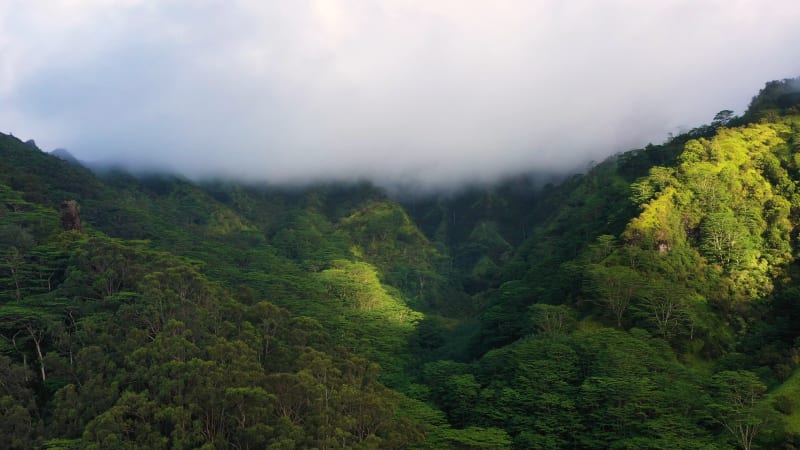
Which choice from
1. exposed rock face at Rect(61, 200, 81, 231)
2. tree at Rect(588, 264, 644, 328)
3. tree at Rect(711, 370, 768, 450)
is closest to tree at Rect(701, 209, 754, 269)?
tree at Rect(588, 264, 644, 328)

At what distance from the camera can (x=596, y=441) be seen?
37375 millimetres

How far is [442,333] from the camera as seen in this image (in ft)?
259

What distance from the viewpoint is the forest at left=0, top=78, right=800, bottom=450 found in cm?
3209

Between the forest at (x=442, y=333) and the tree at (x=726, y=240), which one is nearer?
the forest at (x=442, y=333)

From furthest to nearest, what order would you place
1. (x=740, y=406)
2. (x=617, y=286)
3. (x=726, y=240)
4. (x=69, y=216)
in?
1. (x=726, y=240)
2. (x=69, y=216)
3. (x=617, y=286)
4. (x=740, y=406)

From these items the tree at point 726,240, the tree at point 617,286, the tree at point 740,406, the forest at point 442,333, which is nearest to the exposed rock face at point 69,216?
the forest at point 442,333

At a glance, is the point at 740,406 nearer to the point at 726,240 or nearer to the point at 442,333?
the point at 726,240

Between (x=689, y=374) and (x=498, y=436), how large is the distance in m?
15.1

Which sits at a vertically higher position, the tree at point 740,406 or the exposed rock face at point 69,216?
the exposed rock face at point 69,216

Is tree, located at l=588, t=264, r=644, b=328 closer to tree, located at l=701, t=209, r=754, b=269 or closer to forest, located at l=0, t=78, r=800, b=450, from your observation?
forest, located at l=0, t=78, r=800, b=450

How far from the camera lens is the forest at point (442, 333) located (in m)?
32.1

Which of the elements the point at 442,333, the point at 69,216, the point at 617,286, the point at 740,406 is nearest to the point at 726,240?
the point at 617,286

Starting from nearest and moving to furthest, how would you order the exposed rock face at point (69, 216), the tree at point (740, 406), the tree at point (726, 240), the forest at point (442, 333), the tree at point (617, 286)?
the forest at point (442, 333) → the tree at point (740, 406) → the tree at point (617, 286) → the exposed rock face at point (69, 216) → the tree at point (726, 240)

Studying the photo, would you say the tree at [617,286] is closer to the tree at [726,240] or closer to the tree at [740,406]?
the tree at [726,240]
